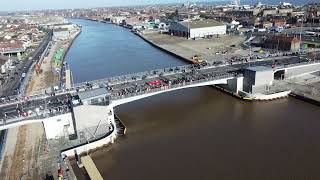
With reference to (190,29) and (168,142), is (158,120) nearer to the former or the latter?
(168,142)

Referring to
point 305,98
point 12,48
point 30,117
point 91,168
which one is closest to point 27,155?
point 30,117

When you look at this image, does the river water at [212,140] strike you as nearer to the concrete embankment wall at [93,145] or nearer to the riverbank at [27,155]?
the concrete embankment wall at [93,145]

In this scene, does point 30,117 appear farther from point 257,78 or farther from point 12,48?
point 12,48

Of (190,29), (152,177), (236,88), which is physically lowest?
(152,177)

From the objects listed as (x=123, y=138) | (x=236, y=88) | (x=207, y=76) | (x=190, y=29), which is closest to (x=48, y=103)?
(x=123, y=138)

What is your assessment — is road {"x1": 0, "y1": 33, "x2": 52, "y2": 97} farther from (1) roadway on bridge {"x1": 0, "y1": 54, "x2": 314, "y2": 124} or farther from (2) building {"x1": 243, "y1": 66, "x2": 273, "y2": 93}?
(2) building {"x1": 243, "y1": 66, "x2": 273, "y2": 93}

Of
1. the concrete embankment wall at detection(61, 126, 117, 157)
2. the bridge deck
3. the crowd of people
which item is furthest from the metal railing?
the bridge deck

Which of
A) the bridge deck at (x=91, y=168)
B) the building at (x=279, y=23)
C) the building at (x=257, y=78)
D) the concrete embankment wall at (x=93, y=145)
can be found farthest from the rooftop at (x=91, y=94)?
the building at (x=279, y=23)
